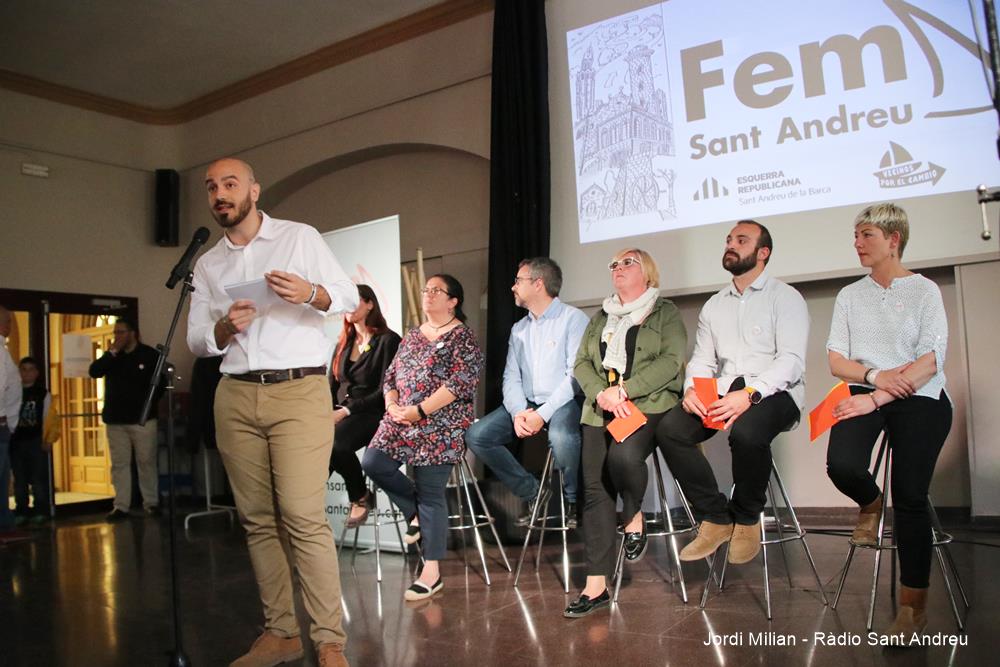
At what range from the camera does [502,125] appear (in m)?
5.19

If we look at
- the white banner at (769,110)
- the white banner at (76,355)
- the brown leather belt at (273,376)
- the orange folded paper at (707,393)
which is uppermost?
the white banner at (769,110)

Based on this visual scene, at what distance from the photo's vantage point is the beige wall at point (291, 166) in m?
5.89

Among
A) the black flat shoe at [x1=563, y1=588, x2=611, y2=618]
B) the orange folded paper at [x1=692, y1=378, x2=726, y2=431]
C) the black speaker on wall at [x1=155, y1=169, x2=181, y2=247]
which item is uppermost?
the black speaker on wall at [x1=155, y1=169, x2=181, y2=247]

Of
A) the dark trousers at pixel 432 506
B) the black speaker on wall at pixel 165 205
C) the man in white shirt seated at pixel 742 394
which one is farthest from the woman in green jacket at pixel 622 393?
the black speaker on wall at pixel 165 205

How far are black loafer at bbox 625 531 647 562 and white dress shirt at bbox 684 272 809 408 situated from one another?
0.61 m

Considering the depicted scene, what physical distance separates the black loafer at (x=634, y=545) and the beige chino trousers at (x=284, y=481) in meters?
Answer: 1.12

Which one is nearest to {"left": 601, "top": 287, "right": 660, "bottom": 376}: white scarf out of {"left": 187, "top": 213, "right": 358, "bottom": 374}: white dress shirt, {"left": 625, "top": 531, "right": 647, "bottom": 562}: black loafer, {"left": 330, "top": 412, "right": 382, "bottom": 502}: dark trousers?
{"left": 625, "top": 531, "right": 647, "bottom": 562}: black loafer

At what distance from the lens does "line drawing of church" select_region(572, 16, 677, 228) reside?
448cm

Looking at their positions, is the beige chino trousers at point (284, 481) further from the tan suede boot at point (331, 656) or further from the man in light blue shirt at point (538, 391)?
the man in light blue shirt at point (538, 391)

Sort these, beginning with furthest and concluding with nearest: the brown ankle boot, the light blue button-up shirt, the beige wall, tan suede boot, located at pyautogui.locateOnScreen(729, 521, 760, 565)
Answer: the beige wall < the light blue button-up shirt < tan suede boot, located at pyautogui.locateOnScreen(729, 521, 760, 565) < the brown ankle boot

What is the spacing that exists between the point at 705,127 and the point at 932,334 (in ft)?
7.14

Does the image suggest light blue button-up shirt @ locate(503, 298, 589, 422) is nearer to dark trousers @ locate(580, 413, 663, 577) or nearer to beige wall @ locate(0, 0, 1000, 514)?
dark trousers @ locate(580, 413, 663, 577)

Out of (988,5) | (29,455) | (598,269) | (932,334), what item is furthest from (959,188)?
(29,455)

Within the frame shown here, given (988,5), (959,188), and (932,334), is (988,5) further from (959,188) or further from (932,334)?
(959,188)
